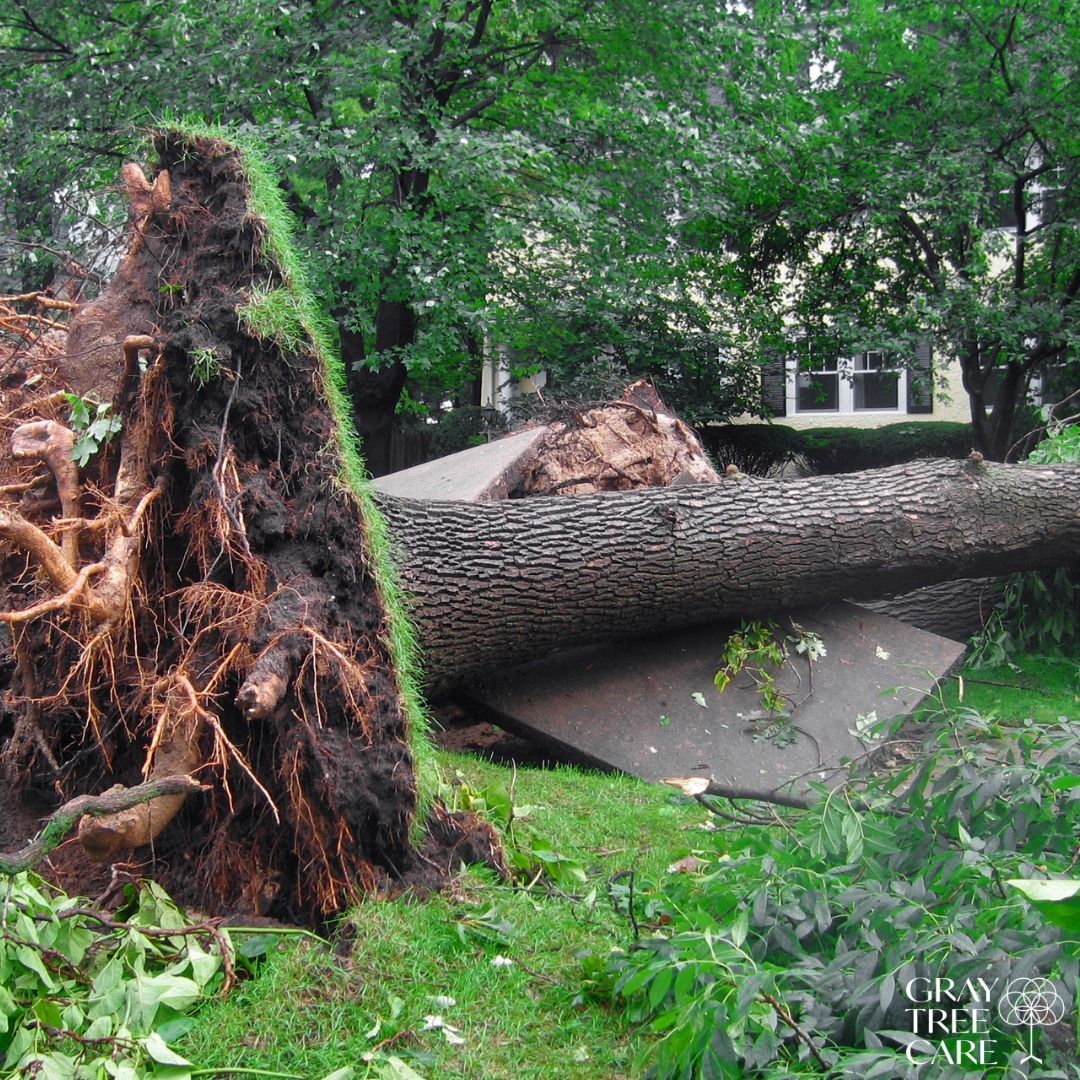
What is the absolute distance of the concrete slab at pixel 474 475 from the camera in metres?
6.85

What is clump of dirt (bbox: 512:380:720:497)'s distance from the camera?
7338 millimetres

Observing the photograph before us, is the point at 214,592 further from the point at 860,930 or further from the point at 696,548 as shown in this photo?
the point at 696,548

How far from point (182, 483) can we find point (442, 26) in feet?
26.0

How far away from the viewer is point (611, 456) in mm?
7445

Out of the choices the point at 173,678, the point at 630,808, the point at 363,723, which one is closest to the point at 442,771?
the point at 630,808

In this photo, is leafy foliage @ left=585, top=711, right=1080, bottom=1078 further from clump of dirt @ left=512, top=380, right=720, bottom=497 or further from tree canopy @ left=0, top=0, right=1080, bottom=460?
tree canopy @ left=0, top=0, right=1080, bottom=460

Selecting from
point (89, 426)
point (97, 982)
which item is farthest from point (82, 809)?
point (89, 426)

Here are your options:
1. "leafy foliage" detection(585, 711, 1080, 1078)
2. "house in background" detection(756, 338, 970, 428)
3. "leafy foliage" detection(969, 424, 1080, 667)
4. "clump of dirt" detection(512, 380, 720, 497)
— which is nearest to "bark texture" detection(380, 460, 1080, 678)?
"leafy foliage" detection(969, 424, 1080, 667)

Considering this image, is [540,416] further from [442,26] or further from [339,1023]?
[339,1023]

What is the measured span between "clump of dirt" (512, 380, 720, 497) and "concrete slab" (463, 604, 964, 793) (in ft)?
4.23

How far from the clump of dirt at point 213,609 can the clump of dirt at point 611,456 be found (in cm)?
383

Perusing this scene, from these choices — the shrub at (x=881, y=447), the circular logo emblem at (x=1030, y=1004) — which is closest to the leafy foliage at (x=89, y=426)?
the circular logo emblem at (x=1030, y=1004)

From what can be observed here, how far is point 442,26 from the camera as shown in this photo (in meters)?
9.87

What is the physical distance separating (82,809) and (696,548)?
4.16 metres
